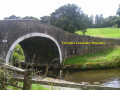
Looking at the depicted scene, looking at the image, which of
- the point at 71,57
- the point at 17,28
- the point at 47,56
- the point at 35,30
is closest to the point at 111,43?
the point at 71,57

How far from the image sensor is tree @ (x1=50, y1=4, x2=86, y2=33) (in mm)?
23423

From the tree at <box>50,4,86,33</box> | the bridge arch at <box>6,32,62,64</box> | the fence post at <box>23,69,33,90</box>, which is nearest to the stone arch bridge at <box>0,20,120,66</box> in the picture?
the bridge arch at <box>6,32,62,64</box>

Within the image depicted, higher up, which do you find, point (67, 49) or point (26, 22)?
point (26, 22)

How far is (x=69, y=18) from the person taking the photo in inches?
935

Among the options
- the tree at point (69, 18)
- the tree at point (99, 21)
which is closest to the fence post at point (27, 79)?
the tree at point (69, 18)

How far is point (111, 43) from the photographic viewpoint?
1889 centimetres

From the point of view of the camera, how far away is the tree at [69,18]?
2342 centimetres

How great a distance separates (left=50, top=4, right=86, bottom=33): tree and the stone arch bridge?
6866mm

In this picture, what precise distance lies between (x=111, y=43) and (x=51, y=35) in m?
9.44

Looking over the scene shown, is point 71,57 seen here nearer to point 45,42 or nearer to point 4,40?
point 45,42

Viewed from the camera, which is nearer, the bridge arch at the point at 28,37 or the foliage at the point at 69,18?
the bridge arch at the point at 28,37

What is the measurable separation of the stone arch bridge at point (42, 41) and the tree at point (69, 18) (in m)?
6.87

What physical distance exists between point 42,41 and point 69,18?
35.2 ft

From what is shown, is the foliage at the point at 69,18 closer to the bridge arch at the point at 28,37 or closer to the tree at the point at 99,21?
the bridge arch at the point at 28,37
